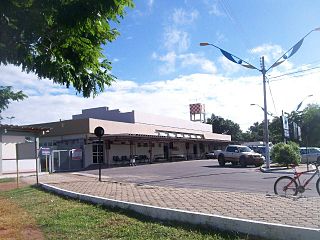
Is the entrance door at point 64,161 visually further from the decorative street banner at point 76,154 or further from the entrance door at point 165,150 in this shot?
the entrance door at point 165,150

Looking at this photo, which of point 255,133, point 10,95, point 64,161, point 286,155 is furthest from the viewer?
point 255,133

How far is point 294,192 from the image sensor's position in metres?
12.7

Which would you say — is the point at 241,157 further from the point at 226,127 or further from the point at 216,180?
the point at 226,127

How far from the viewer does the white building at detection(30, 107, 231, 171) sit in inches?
1718

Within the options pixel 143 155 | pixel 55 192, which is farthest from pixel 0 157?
pixel 143 155

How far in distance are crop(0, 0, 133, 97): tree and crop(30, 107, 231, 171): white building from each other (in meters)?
28.8

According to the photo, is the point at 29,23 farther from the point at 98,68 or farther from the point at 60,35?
the point at 98,68

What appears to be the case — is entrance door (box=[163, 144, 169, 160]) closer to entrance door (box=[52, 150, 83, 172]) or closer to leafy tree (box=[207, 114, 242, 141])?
entrance door (box=[52, 150, 83, 172])

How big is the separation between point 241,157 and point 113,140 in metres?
15.3

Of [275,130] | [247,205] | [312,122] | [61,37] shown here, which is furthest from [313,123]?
[61,37]

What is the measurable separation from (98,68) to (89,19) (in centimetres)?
140

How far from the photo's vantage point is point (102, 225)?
30.9 feet

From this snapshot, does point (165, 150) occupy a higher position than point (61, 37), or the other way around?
point (61, 37)

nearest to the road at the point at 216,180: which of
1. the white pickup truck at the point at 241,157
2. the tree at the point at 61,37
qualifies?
the white pickup truck at the point at 241,157
